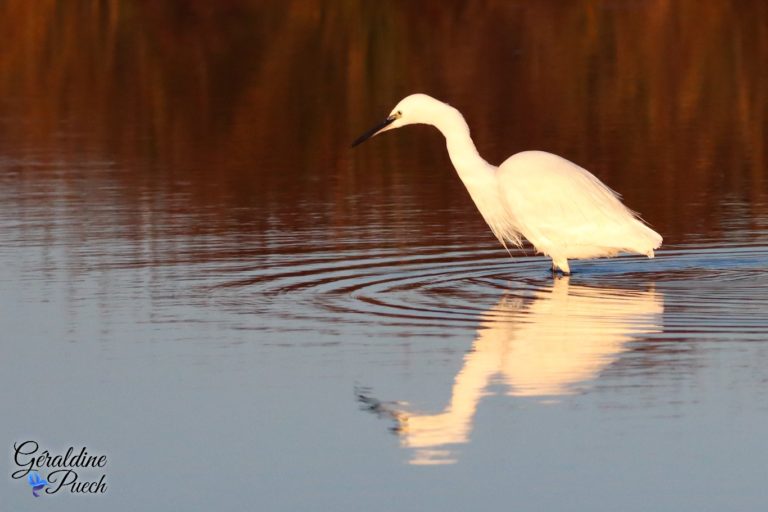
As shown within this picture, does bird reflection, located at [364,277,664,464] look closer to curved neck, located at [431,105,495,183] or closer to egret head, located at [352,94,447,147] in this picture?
curved neck, located at [431,105,495,183]

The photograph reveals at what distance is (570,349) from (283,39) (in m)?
20.7

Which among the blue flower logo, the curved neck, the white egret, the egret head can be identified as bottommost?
the blue flower logo

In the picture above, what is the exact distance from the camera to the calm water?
302 inches

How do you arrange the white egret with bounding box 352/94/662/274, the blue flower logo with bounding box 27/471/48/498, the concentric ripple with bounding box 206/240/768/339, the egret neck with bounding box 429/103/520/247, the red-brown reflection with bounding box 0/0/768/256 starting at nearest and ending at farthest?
1. the blue flower logo with bounding box 27/471/48/498
2. the concentric ripple with bounding box 206/240/768/339
3. the white egret with bounding box 352/94/662/274
4. the egret neck with bounding box 429/103/520/247
5. the red-brown reflection with bounding box 0/0/768/256

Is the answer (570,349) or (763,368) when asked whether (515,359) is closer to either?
(570,349)

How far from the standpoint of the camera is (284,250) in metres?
13.9

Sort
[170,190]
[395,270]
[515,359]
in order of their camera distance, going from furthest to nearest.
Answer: [170,190], [395,270], [515,359]

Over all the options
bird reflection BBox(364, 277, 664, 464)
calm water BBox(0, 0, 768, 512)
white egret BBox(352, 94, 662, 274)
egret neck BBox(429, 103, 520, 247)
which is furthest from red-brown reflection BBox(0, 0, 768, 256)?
bird reflection BBox(364, 277, 664, 464)

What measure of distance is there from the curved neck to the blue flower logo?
637cm

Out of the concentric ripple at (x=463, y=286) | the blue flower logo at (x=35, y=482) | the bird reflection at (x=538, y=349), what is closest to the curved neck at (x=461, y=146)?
the concentric ripple at (x=463, y=286)

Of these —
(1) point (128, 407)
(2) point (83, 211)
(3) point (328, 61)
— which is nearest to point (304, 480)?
(1) point (128, 407)

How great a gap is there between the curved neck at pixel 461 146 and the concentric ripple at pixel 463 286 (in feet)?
2.14

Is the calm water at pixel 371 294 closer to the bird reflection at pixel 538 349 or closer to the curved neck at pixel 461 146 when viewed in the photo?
the bird reflection at pixel 538 349

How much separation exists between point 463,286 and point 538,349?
248cm
